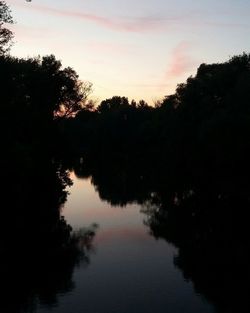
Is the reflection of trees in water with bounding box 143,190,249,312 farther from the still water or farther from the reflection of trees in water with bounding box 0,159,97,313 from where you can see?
the reflection of trees in water with bounding box 0,159,97,313

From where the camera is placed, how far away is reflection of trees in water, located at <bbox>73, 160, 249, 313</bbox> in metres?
34.9

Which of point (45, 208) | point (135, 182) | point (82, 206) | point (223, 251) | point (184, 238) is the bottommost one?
point (223, 251)

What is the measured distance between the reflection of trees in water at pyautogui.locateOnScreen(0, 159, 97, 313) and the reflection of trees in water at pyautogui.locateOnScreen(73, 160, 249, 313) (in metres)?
8.08

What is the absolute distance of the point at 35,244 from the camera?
44406mm

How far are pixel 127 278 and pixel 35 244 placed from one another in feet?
36.3

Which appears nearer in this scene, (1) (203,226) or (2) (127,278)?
(2) (127,278)

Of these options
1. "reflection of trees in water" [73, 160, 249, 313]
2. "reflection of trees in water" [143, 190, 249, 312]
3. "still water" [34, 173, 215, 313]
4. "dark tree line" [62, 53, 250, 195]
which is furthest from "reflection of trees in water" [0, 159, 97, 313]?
"dark tree line" [62, 53, 250, 195]

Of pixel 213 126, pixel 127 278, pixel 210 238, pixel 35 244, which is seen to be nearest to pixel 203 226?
pixel 210 238

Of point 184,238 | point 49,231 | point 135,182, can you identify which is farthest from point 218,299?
point 135,182

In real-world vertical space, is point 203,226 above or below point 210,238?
above

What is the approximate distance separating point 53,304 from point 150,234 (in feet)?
65.8

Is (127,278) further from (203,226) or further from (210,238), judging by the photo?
(203,226)

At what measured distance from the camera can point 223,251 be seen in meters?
42.7

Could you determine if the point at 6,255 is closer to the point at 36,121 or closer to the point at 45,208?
the point at 45,208
